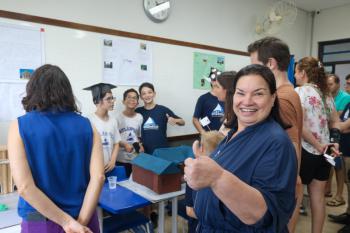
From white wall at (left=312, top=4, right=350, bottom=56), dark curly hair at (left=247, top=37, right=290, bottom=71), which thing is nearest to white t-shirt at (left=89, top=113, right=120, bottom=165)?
dark curly hair at (left=247, top=37, right=290, bottom=71)

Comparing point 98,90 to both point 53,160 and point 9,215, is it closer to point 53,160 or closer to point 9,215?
point 9,215

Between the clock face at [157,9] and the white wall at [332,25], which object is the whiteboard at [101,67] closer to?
the clock face at [157,9]

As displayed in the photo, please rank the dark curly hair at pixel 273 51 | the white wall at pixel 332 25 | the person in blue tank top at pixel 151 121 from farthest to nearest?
the white wall at pixel 332 25 < the person in blue tank top at pixel 151 121 < the dark curly hair at pixel 273 51

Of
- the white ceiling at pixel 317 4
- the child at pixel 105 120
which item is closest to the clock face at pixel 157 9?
the child at pixel 105 120

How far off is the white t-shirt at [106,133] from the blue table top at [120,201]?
0.54 meters

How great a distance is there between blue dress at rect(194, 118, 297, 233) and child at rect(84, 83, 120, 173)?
5.64ft

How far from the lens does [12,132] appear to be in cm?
124

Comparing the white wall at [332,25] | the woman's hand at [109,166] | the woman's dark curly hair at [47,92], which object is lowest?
the woman's hand at [109,166]

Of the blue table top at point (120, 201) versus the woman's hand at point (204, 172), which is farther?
the blue table top at point (120, 201)

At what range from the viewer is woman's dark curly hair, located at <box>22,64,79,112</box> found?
4.29 ft

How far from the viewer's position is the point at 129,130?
296cm

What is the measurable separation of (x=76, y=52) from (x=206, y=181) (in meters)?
2.29

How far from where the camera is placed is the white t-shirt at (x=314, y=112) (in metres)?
2.01

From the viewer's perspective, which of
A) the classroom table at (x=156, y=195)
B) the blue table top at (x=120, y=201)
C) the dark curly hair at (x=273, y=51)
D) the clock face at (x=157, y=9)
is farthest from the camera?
the clock face at (x=157, y=9)
